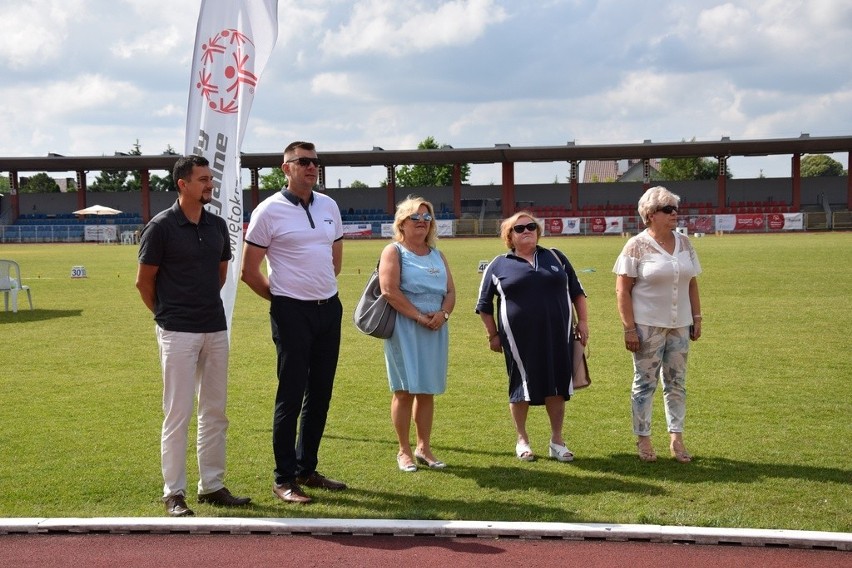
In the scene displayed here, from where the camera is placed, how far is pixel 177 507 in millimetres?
5414

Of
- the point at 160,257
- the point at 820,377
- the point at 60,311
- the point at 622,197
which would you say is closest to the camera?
the point at 160,257

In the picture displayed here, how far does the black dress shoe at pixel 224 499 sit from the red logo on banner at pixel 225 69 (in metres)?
2.59

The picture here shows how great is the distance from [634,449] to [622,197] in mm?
71041

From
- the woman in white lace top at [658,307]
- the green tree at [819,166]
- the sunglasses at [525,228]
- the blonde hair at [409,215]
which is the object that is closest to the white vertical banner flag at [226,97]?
the blonde hair at [409,215]

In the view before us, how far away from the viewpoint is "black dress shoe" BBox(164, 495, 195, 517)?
17.6 feet

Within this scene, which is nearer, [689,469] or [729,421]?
[689,469]

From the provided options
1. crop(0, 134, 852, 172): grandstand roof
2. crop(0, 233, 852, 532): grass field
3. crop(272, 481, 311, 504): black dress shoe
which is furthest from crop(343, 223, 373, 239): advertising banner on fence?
crop(272, 481, 311, 504): black dress shoe

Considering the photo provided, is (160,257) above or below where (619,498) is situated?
above

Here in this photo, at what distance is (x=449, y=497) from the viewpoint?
581 centimetres

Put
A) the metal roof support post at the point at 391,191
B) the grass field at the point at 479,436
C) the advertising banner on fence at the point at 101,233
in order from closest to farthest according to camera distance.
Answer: the grass field at the point at 479,436 → the advertising banner on fence at the point at 101,233 → the metal roof support post at the point at 391,191

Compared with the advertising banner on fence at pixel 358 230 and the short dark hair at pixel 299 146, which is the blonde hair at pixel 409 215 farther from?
the advertising banner on fence at pixel 358 230

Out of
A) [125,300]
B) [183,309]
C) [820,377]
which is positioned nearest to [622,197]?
[125,300]

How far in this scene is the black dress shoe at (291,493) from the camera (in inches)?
225

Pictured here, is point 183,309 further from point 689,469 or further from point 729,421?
point 729,421
